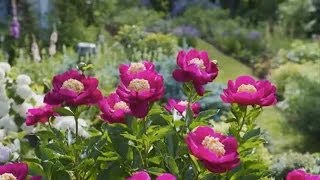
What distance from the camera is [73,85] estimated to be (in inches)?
91.0

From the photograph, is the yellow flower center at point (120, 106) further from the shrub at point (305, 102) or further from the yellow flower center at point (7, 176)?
the shrub at point (305, 102)

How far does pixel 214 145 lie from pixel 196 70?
355 millimetres

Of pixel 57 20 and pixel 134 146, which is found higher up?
pixel 134 146

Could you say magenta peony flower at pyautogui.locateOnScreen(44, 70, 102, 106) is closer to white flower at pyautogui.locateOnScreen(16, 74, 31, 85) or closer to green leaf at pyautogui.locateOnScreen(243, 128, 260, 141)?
green leaf at pyautogui.locateOnScreen(243, 128, 260, 141)

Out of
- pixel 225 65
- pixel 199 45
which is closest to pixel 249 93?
pixel 225 65

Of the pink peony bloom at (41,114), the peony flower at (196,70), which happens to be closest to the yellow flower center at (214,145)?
the peony flower at (196,70)

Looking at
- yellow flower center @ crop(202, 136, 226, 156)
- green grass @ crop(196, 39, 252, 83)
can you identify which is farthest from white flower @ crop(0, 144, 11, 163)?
green grass @ crop(196, 39, 252, 83)

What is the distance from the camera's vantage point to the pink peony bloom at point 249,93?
2320 mm

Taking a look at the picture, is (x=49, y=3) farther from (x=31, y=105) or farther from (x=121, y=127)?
(x=121, y=127)

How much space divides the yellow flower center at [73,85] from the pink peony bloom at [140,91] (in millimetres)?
151

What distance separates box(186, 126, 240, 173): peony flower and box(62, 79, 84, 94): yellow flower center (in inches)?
18.2

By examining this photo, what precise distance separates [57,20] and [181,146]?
10898 millimetres

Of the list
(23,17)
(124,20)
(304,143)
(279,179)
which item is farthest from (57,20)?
(279,179)

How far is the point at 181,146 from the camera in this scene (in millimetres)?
2299
